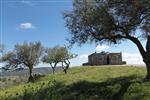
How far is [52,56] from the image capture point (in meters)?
88.4

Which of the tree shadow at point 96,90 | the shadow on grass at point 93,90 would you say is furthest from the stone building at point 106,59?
the tree shadow at point 96,90

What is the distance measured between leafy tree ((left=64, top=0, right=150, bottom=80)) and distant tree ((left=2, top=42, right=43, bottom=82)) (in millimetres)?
49184

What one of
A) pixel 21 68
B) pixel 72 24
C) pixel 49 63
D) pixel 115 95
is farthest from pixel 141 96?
pixel 49 63

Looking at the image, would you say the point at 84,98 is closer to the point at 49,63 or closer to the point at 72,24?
the point at 72,24

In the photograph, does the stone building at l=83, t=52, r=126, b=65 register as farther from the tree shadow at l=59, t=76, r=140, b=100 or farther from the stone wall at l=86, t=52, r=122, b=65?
the tree shadow at l=59, t=76, r=140, b=100

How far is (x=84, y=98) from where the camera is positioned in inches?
1025

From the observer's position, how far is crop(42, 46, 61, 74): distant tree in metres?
87.8

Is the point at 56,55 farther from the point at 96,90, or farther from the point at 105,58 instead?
the point at 96,90

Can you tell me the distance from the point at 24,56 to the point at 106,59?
17.9m

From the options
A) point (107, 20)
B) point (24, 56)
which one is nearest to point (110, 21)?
point (107, 20)

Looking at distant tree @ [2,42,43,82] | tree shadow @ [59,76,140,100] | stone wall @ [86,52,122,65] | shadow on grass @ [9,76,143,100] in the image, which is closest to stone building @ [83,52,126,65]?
stone wall @ [86,52,122,65]

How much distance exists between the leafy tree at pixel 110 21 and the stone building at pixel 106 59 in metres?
40.7

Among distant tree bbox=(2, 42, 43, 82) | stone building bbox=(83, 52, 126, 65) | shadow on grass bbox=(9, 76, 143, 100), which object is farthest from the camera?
distant tree bbox=(2, 42, 43, 82)

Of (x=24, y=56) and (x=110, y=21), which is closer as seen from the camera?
(x=110, y=21)
